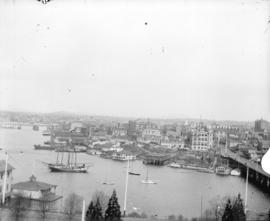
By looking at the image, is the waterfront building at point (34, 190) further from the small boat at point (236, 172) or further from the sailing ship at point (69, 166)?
the small boat at point (236, 172)

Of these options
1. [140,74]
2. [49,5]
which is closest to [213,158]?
[140,74]

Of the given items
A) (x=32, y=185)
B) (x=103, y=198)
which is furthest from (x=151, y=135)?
(x=32, y=185)

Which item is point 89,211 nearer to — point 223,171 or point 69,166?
point 69,166

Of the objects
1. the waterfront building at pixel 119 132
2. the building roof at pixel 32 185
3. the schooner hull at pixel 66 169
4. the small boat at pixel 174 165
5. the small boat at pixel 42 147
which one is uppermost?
the waterfront building at pixel 119 132

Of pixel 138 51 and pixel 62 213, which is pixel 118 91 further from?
pixel 62 213

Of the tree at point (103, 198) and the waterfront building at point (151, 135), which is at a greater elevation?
the waterfront building at point (151, 135)

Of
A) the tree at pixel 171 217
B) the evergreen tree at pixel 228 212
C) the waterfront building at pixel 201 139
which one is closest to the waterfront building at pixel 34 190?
the tree at pixel 171 217
